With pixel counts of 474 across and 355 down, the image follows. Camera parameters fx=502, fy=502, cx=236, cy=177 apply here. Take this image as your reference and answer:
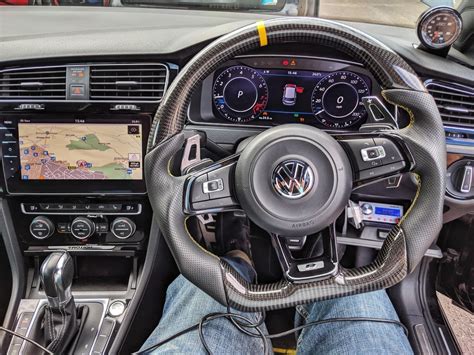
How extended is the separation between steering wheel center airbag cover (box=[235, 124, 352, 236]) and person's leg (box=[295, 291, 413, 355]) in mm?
361

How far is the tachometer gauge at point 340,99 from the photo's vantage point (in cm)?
142

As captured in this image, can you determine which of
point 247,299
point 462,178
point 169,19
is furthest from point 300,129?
point 169,19

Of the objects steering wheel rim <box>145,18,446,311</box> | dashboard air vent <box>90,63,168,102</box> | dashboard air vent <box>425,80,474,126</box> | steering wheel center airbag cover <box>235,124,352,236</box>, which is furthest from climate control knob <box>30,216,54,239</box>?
dashboard air vent <box>425,80,474,126</box>

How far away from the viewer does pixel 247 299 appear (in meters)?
1.05

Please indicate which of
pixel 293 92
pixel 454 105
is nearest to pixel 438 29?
pixel 454 105

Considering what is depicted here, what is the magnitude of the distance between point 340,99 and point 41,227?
1009 mm

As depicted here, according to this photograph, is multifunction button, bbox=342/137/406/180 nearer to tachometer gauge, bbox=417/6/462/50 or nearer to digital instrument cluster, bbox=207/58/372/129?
digital instrument cluster, bbox=207/58/372/129

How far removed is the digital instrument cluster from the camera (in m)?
1.42

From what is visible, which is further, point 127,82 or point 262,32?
point 127,82

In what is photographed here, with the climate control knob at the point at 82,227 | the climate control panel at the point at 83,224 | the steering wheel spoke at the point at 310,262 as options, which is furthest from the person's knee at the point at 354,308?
the climate control knob at the point at 82,227

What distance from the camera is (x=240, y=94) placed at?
1447mm

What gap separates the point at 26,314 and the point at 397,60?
131 cm

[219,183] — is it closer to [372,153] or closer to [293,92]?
[372,153]

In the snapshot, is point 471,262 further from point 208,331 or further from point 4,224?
point 4,224
